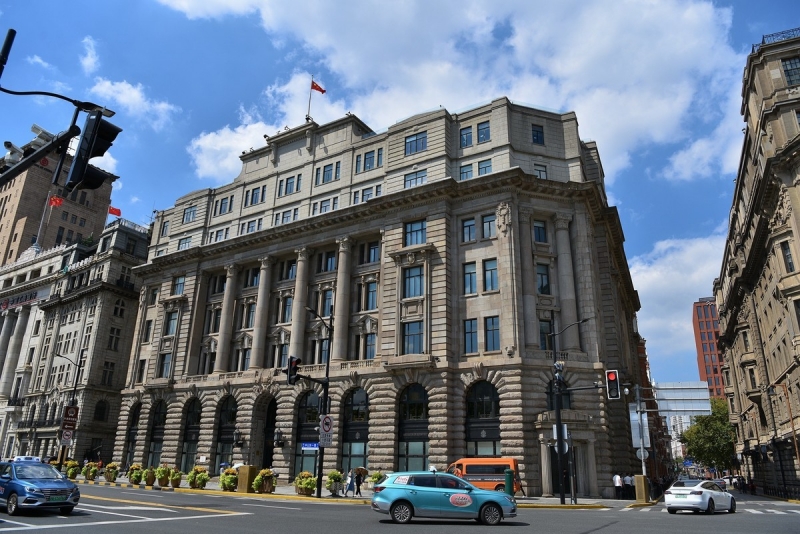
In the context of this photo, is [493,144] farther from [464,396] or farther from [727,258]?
[727,258]

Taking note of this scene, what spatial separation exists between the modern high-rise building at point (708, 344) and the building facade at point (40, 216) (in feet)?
569

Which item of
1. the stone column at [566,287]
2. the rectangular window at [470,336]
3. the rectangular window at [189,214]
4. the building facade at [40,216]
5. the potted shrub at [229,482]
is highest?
the building facade at [40,216]

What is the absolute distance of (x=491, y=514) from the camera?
17891 millimetres

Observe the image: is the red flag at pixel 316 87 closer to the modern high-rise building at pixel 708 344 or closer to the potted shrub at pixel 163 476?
the potted shrub at pixel 163 476

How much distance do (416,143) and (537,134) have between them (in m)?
10.2

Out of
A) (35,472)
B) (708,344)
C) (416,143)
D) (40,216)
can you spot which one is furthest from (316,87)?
(708,344)

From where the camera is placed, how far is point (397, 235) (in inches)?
1785

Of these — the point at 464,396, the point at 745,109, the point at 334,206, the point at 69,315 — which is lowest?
the point at 464,396

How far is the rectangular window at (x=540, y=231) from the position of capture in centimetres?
4294

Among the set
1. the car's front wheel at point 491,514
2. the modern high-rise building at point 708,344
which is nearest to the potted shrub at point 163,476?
the car's front wheel at point 491,514

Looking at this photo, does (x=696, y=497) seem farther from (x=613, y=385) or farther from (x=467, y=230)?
(x=467, y=230)

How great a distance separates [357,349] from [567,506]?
75.6ft

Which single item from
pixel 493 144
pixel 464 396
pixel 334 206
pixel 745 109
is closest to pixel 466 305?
pixel 464 396

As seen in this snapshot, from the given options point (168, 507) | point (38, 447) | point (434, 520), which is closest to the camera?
point (434, 520)
